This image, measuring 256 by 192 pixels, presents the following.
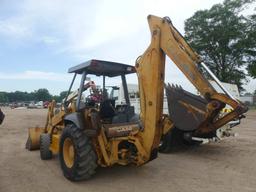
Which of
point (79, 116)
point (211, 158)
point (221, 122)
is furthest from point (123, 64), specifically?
point (211, 158)

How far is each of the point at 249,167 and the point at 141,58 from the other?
3.55 m

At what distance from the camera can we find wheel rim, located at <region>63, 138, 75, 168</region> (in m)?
6.16

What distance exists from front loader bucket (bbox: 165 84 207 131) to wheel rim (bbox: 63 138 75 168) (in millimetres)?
2964

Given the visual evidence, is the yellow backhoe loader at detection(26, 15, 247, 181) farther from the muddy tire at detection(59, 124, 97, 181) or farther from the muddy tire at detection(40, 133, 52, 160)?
the muddy tire at detection(40, 133, 52, 160)

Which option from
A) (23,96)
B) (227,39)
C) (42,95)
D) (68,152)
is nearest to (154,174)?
(68,152)

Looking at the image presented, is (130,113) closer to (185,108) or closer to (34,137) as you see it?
(185,108)

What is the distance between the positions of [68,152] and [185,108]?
122 inches

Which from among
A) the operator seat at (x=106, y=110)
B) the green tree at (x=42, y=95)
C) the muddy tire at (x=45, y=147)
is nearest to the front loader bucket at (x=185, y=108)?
the operator seat at (x=106, y=110)

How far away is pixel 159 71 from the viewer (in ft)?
18.1

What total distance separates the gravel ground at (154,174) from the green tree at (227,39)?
1237 inches

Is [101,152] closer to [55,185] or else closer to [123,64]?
[55,185]

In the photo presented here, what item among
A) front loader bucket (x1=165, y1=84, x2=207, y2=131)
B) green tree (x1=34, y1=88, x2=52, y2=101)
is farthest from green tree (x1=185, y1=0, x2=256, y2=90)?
green tree (x1=34, y1=88, x2=52, y2=101)

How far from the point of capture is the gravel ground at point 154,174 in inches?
219

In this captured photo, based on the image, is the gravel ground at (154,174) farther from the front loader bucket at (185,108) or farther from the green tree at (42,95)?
the green tree at (42,95)
